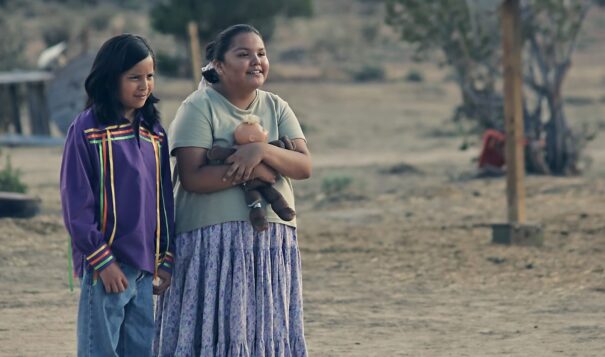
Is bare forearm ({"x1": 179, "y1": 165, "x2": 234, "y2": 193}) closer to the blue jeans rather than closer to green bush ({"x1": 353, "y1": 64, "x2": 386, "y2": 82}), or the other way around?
the blue jeans

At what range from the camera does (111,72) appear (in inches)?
173

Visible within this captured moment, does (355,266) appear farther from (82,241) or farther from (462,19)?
(462,19)

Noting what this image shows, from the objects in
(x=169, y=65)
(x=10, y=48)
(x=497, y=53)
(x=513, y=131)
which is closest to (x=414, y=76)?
(x=169, y=65)

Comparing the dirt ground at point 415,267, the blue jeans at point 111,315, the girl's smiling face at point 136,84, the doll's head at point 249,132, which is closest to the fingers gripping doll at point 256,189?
the doll's head at point 249,132

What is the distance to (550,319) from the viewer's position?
23.2 feet

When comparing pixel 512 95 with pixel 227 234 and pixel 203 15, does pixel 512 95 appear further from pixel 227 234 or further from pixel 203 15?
pixel 203 15

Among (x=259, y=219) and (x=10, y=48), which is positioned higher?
(x=10, y=48)

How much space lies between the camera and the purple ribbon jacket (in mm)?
4289

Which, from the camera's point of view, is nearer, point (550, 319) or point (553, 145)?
point (550, 319)

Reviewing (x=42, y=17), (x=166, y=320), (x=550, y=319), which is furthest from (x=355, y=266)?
(x=42, y=17)

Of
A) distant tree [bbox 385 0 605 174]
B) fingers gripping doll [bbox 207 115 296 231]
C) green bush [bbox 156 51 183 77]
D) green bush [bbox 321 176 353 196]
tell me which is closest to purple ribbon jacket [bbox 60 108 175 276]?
fingers gripping doll [bbox 207 115 296 231]

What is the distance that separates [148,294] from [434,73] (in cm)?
2795

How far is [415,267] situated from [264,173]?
4490mm

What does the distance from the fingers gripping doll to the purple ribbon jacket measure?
0.25 meters
